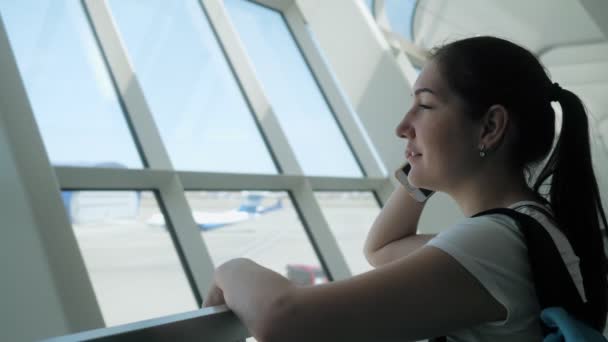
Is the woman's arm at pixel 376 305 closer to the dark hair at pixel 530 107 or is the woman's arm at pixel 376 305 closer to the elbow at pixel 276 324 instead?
the elbow at pixel 276 324

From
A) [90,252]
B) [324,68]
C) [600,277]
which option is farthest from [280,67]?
[600,277]

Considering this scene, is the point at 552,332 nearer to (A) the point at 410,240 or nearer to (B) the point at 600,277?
(B) the point at 600,277

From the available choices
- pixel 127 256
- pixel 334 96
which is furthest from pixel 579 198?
pixel 334 96

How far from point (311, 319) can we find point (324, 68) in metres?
4.73

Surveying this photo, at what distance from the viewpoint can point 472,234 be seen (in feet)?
3.05

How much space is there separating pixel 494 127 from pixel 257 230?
279 centimetres

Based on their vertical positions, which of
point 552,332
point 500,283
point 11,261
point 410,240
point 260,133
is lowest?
point 552,332

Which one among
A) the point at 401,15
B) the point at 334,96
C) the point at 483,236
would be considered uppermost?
the point at 401,15

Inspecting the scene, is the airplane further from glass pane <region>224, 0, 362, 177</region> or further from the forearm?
the forearm

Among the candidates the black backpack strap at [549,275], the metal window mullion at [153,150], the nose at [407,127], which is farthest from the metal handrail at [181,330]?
the metal window mullion at [153,150]

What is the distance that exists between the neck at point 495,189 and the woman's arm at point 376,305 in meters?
0.30

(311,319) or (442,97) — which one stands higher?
(442,97)

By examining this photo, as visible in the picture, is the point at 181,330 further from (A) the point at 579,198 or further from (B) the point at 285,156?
(B) the point at 285,156

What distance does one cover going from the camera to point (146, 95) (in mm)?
3461
